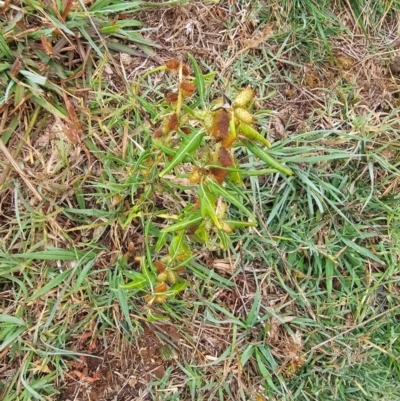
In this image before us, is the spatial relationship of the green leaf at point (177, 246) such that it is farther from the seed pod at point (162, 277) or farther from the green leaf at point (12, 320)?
the green leaf at point (12, 320)

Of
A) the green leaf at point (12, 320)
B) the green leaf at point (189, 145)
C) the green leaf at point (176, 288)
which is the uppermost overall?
the green leaf at point (189, 145)

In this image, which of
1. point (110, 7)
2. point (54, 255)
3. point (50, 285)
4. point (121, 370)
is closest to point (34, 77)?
point (110, 7)

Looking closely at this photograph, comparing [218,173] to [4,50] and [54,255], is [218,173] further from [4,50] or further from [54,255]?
[4,50]

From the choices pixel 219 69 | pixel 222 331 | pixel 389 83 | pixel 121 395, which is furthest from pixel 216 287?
pixel 389 83

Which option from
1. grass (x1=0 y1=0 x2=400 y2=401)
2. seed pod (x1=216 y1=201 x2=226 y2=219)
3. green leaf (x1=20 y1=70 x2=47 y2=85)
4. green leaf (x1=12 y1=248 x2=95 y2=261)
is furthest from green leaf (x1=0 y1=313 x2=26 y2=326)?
seed pod (x1=216 y1=201 x2=226 y2=219)

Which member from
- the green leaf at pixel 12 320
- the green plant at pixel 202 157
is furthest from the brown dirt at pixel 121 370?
the green plant at pixel 202 157

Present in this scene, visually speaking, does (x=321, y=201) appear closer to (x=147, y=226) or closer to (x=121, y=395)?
(x=147, y=226)
